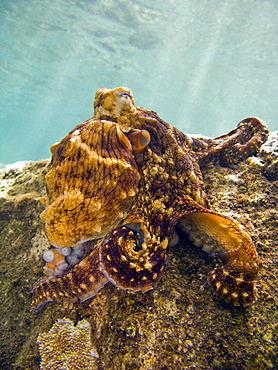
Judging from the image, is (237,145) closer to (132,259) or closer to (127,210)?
(127,210)

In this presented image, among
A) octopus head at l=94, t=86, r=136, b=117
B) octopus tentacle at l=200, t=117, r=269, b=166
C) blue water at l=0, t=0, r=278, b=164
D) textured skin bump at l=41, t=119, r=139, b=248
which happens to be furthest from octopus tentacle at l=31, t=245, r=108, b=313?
blue water at l=0, t=0, r=278, b=164

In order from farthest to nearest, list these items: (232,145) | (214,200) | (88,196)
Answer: (232,145) < (214,200) < (88,196)

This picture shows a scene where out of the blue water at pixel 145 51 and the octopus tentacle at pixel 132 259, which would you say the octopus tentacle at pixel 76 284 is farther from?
the blue water at pixel 145 51

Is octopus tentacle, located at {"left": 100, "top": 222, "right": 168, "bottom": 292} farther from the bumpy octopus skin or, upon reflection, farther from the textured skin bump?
the textured skin bump

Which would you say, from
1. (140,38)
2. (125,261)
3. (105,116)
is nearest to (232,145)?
(105,116)

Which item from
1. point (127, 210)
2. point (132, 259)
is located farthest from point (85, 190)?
point (132, 259)

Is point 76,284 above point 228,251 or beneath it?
beneath

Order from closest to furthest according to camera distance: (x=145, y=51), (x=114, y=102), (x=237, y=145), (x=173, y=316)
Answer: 1. (x=173, y=316)
2. (x=114, y=102)
3. (x=237, y=145)
4. (x=145, y=51)

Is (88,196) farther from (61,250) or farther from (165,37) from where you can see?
(165,37)
